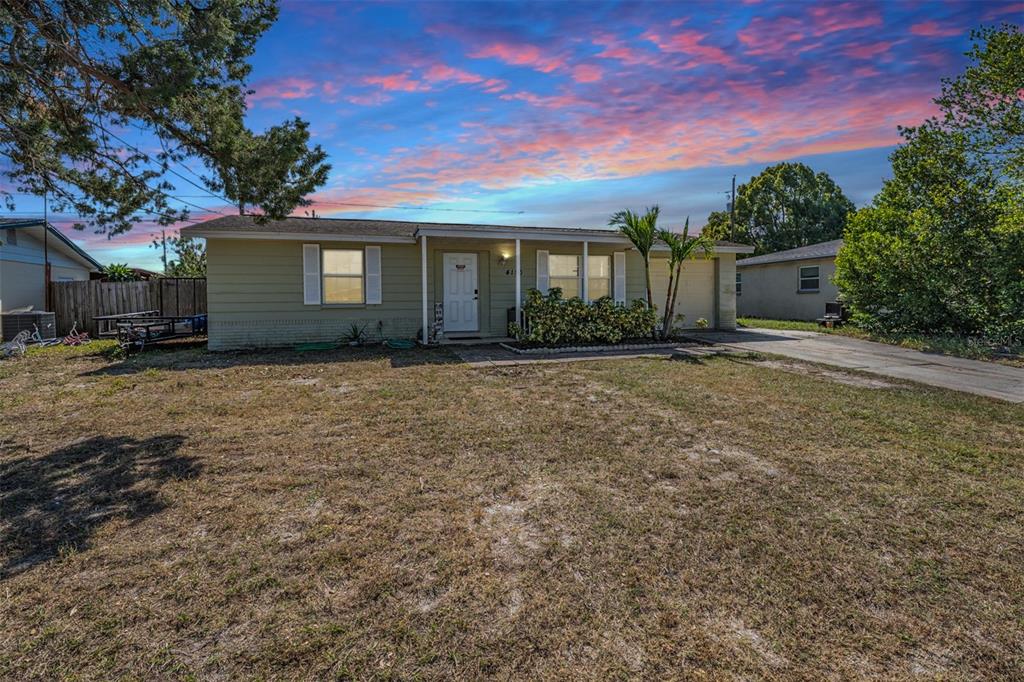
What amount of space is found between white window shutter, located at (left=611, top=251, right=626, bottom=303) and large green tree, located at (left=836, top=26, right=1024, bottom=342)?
6.49 metres

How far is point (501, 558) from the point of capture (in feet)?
8.30

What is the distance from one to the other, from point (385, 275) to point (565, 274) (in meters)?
4.47

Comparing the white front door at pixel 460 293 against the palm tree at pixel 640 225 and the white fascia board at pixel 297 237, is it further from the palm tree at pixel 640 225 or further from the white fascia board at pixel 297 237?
the palm tree at pixel 640 225

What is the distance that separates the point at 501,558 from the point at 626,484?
48.7 inches

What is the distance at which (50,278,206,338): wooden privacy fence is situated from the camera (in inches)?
554

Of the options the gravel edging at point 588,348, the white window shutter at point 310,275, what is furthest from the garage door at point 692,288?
the white window shutter at point 310,275

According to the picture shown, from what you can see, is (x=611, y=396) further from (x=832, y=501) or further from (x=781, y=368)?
(x=781, y=368)

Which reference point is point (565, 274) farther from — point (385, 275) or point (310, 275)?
point (310, 275)

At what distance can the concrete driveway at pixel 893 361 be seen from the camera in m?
6.76

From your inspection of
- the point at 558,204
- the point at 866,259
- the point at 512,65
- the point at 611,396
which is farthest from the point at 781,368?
the point at 558,204

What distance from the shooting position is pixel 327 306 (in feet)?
37.1

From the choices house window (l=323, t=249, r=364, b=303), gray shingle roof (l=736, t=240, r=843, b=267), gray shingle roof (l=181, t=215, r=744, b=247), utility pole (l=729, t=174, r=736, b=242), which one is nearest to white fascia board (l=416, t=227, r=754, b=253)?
gray shingle roof (l=181, t=215, r=744, b=247)

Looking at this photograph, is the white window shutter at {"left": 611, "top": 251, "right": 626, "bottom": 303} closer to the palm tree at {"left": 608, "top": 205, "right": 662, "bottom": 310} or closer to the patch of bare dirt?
the palm tree at {"left": 608, "top": 205, "right": 662, "bottom": 310}

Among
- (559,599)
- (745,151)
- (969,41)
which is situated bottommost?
(559,599)
